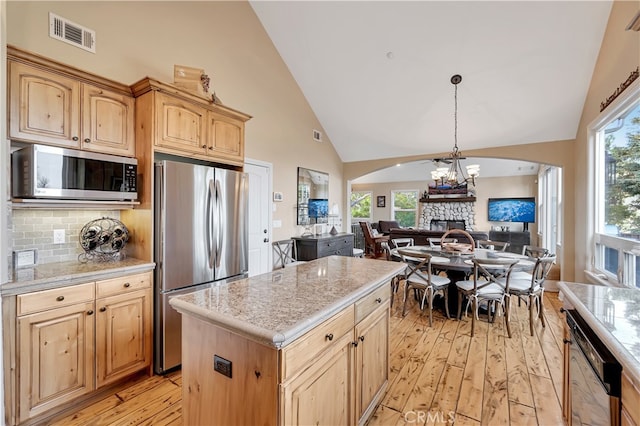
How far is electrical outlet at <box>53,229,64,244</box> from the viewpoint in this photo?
2.18 meters

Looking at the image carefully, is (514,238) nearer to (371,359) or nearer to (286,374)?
(371,359)

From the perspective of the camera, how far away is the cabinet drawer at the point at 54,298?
1656 mm

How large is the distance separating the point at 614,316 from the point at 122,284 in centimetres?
293

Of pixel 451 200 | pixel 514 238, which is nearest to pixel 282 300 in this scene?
pixel 514 238

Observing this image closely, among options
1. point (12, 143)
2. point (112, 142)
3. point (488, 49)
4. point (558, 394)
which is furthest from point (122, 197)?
point (488, 49)

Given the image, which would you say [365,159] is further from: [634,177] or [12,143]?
[12,143]

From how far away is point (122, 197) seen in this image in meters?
2.23

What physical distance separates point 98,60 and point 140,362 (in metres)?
2.56

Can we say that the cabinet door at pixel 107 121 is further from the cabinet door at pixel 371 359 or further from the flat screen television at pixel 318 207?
the flat screen television at pixel 318 207

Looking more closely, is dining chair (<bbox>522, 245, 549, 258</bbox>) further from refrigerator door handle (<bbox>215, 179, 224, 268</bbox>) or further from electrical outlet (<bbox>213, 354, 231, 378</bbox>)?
electrical outlet (<bbox>213, 354, 231, 378</bbox>)

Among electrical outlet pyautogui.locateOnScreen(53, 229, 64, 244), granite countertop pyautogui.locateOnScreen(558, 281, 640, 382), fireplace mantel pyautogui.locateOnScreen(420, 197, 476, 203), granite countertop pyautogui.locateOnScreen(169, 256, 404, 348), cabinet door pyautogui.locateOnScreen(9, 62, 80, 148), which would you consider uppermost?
cabinet door pyautogui.locateOnScreen(9, 62, 80, 148)

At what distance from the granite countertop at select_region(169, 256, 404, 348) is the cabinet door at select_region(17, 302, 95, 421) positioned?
109 cm

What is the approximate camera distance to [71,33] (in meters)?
2.27

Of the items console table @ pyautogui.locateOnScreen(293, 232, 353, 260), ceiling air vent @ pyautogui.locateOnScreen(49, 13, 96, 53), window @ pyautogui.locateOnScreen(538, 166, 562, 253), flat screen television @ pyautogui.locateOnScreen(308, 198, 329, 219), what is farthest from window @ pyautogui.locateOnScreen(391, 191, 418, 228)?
ceiling air vent @ pyautogui.locateOnScreen(49, 13, 96, 53)
